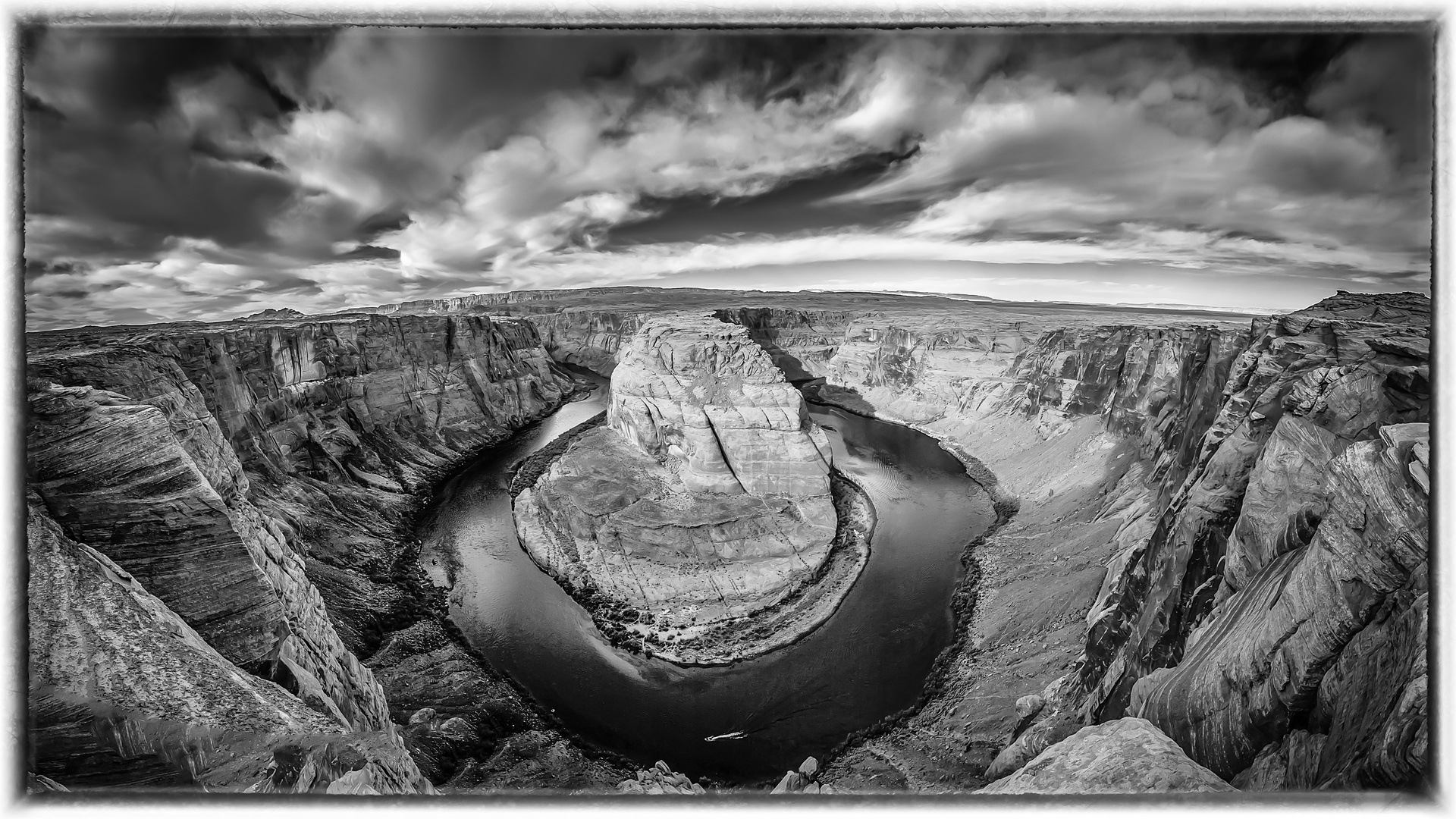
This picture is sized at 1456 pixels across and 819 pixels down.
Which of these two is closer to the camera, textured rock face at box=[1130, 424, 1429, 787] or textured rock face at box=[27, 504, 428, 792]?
textured rock face at box=[27, 504, 428, 792]

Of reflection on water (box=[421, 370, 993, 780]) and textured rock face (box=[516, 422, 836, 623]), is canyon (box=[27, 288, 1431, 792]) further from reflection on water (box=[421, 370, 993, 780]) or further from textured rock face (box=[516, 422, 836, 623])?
reflection on water (box=[421, 370, 993, 780])

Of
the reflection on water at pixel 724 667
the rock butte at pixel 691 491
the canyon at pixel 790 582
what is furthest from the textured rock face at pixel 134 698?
the rock butte at pixel 691 491

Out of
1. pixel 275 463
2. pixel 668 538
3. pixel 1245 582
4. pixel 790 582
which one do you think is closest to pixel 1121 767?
pixel 1245 582

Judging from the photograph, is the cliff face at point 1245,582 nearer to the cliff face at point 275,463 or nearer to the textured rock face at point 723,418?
the textured rock face at point 723,418

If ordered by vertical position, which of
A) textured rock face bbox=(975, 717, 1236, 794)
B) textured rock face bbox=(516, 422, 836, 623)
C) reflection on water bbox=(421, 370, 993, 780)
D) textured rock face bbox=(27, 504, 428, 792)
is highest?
textured rock face bbox=(27, 504, 428, 792)

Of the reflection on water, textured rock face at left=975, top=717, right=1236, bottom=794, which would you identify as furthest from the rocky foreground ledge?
textured rock face at left=975, top=717, right=1236, bottom=794

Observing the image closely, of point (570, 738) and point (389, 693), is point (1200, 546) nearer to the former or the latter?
point (570, 738)
